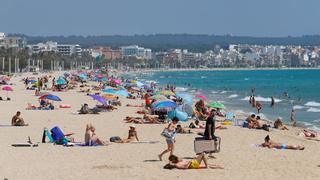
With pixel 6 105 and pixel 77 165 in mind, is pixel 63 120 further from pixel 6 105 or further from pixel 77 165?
pixel 77 165

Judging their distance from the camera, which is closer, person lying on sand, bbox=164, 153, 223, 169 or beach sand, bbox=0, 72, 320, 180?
beach sand, bbox=0, 72, 320, 180

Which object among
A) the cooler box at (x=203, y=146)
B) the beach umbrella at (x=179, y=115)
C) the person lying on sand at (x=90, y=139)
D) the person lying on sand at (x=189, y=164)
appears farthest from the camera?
the beach umbrella at (x=179, y=115)

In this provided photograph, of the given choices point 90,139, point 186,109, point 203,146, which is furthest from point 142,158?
point 186,109

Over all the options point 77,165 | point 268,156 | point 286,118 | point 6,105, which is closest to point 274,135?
point 268,156

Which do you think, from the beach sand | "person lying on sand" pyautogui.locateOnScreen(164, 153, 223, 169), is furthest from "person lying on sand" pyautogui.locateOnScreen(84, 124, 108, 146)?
"person lying on sand" pyautogui.locateOnScreen(164, 153, 223, 169)

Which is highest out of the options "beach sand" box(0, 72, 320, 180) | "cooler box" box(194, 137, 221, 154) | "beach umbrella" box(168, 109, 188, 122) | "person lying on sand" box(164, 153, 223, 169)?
"cooler box" box(194, 137, 221, 154)

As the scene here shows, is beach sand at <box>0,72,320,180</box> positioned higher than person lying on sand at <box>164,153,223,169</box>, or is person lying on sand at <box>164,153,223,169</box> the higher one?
person lying on sand at <box>164,153,223,169</box>

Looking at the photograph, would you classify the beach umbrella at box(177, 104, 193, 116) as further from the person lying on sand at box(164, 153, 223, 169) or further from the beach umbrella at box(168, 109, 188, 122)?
the person lying on sand at box(164, 153, 223, 169)

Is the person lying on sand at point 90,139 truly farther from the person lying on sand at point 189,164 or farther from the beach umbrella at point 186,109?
the beach umbrella at point 186,109

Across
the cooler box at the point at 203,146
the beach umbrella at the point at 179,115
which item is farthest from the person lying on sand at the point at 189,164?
the beach umbrella at the point at 179,115

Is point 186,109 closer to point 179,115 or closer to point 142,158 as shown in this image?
point 179,115

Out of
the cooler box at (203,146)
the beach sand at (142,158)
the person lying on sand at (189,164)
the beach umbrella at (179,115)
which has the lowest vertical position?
the beach umbrella at (179,115)

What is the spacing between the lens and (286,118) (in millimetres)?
31031

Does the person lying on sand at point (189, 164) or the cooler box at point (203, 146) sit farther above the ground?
the cooler box at point (203, 146)
